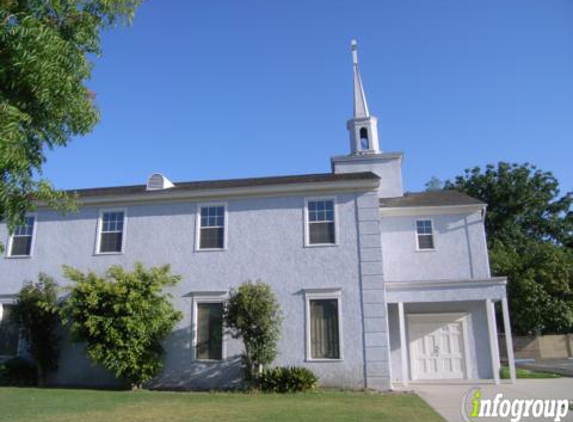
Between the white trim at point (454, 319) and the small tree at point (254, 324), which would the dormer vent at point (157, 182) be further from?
the white trim at point (454, 319)

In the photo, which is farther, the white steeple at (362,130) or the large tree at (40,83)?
the white steeple at (362,130)

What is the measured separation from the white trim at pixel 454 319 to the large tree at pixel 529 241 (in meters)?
15.5

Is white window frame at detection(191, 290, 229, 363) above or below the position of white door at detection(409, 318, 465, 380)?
above

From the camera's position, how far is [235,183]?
1817cm

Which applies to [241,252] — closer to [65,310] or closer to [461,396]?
[65,310]

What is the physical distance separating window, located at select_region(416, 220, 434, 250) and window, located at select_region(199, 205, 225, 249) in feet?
24.2

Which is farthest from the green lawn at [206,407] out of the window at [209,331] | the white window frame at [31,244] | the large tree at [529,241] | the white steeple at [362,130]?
the large tree at [529,241]

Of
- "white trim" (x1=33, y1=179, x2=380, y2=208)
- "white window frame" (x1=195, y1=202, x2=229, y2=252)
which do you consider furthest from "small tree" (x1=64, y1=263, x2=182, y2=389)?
"white trim" (x1=33, y1=179, x2=380, y2=208)

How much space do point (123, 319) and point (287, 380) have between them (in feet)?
17.0

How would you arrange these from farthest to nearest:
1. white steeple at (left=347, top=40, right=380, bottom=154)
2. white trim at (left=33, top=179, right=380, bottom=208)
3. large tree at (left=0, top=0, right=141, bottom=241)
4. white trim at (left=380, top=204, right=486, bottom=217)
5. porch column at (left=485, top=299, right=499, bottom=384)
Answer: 1. white steeple at (left=347, top=40, right=380, bottom=154)
2. white trim at (left=380, top=204, right=486, bottom=217)
3. white trim at (left=33, top=179, right=380, bottom=208)
4. porch column at (left=485, top=299, right=499, bottom=384)
5. large tree at (left=0, top=0, right=141, bottom=241)

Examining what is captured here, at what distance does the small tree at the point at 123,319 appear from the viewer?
15055 mm

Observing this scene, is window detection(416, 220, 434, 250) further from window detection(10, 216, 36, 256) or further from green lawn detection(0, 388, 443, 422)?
window detection(10, 216, 36, 256)

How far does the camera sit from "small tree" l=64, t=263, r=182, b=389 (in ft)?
49.4

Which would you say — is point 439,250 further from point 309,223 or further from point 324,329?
point 324,329
